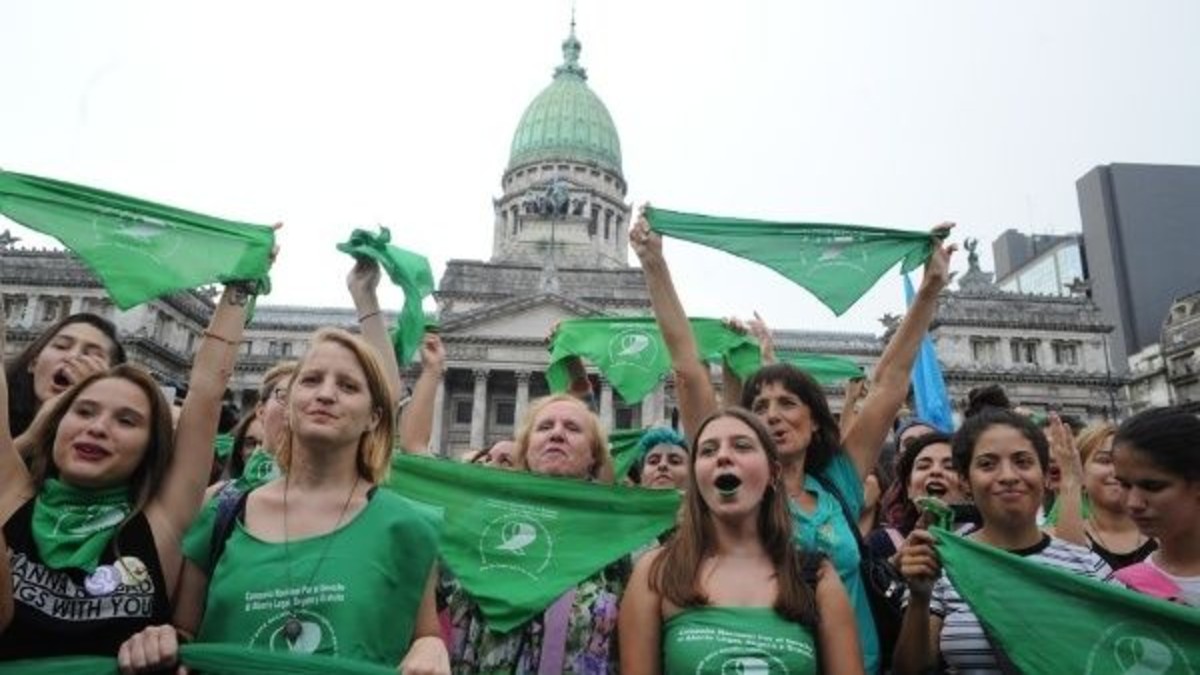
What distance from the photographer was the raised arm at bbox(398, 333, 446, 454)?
6.09 metres

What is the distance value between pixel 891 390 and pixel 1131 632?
6.30 feet

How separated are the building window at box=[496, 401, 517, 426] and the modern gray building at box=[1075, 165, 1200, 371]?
43729mm

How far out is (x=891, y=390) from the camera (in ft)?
18.1

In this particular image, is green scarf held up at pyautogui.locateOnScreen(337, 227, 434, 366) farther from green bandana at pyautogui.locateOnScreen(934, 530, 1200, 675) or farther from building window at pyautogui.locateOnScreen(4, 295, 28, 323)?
building window at pyautogui.locateOnScreen(4, 295, 28, 323)

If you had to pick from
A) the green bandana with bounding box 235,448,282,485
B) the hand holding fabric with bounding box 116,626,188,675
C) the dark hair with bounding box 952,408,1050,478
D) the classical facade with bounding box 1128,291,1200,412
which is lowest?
the hand holding fabric with bounding box 116,626,188,675

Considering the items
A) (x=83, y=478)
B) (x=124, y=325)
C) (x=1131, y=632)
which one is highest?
(x=124, y=325)

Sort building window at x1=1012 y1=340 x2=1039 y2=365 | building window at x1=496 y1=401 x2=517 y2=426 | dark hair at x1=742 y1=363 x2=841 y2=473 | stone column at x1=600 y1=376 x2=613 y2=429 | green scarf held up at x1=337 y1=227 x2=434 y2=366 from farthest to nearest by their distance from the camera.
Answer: building window at x1=1012 y1=340 x2=1039 y2=365, building window at x1=496 y1=401 x2=517 y2=426, stone column at x1=600 y1=376 x2=613 y2=429, green scarf held up at x1=337 y1=227 x2=434 y2=366, dark hair at x1=742 y1=363 x2=841 y2=473

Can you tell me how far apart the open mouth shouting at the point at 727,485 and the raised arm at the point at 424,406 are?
7.69 feet

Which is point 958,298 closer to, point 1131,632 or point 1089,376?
point 1089,376

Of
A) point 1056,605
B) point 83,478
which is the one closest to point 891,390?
point 1056,605

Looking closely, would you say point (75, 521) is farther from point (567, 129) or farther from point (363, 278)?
point (567, 129)

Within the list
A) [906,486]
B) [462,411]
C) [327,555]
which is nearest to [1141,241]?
[462,411]

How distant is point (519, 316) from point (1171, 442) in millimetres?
49340

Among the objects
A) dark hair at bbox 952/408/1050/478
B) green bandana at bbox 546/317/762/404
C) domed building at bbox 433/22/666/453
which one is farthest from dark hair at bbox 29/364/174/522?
domed building at bbox 433/22/666/453
